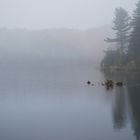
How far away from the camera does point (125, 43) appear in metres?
45.3

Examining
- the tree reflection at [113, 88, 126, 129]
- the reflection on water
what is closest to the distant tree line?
the reflection on water

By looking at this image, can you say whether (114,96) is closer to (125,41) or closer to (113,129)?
(113,129)

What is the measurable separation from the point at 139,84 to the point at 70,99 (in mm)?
7358

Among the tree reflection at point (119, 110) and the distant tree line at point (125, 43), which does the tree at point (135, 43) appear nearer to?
the distant tree line at point (125, 43)

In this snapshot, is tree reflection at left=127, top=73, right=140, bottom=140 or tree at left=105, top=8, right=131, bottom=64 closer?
tree reflection at left=127, top=73, right=140, bottom=140

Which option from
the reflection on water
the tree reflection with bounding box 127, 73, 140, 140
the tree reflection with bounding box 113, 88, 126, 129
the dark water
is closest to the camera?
the dark water

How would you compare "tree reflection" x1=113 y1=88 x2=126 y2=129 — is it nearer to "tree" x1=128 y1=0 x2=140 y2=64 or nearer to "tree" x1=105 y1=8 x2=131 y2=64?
"tree" x1=128 y1=0 x2=140 y2=64

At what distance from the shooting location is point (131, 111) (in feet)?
46.7

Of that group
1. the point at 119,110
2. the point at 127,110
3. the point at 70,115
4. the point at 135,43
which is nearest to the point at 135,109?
the point at 127,110

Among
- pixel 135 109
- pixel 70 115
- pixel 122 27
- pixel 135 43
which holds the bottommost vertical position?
pixel 70 115

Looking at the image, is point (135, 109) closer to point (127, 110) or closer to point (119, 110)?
point (127, 110)

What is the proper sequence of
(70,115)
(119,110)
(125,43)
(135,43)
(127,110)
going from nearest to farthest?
(70,115), (127,110), (119,110), (135,43), (125,43)

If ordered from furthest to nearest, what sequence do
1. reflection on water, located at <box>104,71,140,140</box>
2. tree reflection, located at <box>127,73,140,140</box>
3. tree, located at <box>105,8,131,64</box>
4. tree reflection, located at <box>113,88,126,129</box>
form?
1. tree, located at <box>105,8,131,64</box>
2. tree reflection, located at <box>113,88,126,129</box>
3. reflection on water, located at <box>104,71,140,140</box>
4. tree reflection, located at <box>127,73,140,140</box>

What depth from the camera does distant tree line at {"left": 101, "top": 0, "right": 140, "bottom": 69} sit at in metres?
38.9
